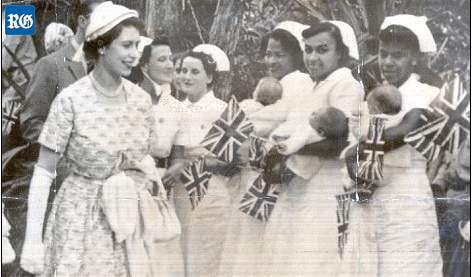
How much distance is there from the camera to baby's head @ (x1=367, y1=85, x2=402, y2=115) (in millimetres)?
3938

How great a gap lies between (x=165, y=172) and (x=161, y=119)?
0.25m

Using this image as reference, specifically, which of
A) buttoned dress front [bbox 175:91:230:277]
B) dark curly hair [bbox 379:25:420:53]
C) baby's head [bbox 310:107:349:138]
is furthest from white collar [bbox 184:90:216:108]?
dark curly hair [bbox 379:25:420:53]

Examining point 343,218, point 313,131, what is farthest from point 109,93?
point 343,218

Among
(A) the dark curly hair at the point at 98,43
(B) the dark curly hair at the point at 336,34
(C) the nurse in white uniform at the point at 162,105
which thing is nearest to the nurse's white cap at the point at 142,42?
(C) the nurse in white uniform at the point at 162,105

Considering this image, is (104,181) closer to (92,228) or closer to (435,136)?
(92,228)

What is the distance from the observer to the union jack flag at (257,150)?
13.0 ft

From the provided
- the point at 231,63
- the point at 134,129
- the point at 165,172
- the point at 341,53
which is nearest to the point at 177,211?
the point at 165,172

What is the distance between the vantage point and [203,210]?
4.01 meters

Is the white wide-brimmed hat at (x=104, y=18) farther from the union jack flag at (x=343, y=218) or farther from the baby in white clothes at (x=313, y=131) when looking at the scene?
the union jack flag at (x=343, y=218)

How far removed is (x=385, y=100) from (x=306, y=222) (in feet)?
2.22

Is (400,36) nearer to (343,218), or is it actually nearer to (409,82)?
(409,82)

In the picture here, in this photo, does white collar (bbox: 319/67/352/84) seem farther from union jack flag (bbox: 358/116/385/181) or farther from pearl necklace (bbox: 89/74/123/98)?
pearl necklace (bbox: 89/74/123/98)

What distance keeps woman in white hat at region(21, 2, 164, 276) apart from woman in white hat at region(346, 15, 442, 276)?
1.12 metres

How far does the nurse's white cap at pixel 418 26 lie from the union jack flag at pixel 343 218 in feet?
2.55
